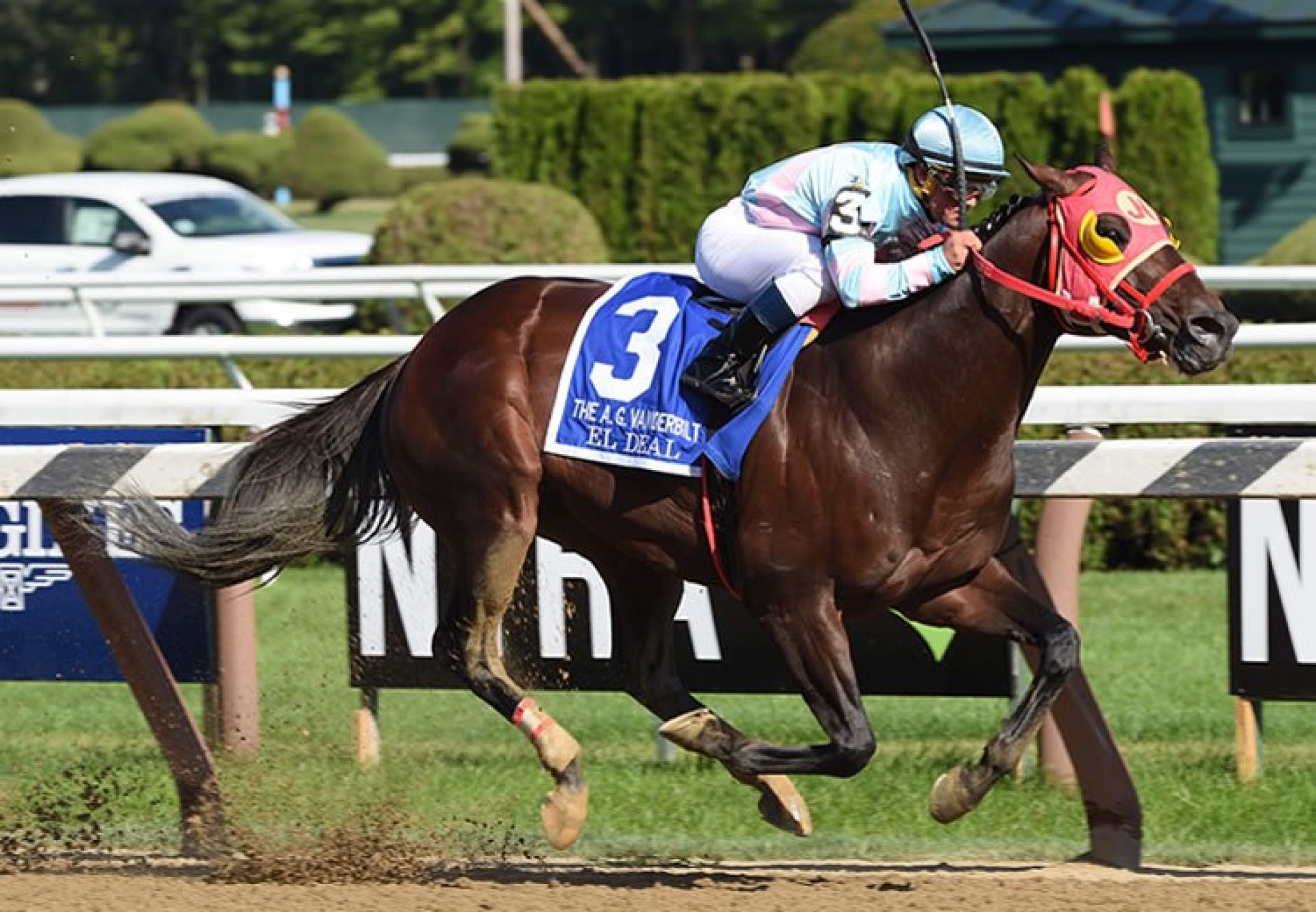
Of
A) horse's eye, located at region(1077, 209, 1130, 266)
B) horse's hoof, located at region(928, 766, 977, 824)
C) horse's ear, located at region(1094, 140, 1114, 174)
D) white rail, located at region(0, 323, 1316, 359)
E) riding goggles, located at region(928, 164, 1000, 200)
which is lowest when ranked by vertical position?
horse's hoof, located at region(928, 766, 977, 824)

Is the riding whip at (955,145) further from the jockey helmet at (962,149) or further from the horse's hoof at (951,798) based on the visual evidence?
the horse's hoof at (951,798)

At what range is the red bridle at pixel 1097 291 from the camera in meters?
4.23

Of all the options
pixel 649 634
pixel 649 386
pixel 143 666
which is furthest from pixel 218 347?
pixel 649 386

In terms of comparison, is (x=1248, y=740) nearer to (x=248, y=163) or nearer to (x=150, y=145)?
(x=248, y=163)

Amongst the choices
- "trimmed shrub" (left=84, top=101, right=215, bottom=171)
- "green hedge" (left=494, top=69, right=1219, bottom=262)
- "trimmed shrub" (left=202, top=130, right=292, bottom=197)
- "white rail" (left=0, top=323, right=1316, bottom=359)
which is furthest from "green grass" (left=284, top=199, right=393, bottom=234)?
"white rail" (left=0, top=323, right=1316, bottom=359)

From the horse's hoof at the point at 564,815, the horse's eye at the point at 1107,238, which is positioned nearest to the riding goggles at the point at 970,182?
the horse's eye at the point at 1107,238

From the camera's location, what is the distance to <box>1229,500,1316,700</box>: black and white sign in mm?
5145

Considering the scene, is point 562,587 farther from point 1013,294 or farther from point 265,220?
point 265,220

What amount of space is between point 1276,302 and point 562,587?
9610mm

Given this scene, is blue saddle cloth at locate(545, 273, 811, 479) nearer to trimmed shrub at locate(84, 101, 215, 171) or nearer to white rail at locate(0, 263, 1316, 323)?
white rail at locate(0, 263, 1316, 323)

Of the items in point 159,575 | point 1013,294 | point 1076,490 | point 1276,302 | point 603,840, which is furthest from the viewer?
point 1276,302

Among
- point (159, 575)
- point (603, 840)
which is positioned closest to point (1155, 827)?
point (603, 840)

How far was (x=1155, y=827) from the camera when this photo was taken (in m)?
5.27

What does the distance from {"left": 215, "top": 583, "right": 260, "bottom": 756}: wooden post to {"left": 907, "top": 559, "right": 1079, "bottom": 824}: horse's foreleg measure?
5.79 feet
